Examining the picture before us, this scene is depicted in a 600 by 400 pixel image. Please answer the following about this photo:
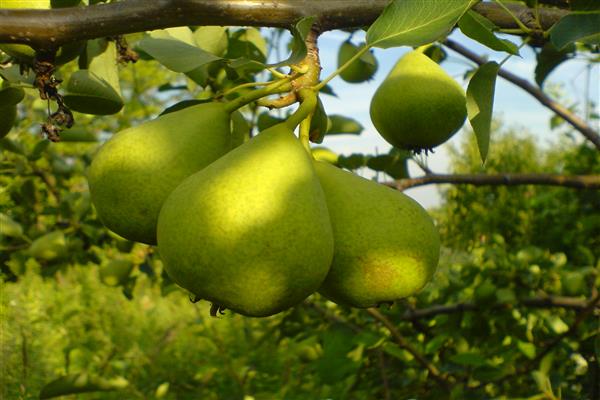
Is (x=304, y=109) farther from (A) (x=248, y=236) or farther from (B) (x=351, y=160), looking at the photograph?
(B) (x=351, y=160)

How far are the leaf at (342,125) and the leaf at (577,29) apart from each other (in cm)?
98

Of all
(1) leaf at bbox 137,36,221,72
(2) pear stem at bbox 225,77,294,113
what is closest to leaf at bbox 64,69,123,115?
(1) leaf at bbox 137,36,221,72

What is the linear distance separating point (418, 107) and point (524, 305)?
1.34 meters

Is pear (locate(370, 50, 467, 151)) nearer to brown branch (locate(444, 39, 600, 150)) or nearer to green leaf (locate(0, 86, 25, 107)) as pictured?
green leaf (locate(0, 86, 25, 107))

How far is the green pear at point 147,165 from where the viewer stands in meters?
0.75

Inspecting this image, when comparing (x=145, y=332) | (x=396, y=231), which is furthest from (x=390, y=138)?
(x=145, y=332)

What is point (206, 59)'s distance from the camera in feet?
2.56

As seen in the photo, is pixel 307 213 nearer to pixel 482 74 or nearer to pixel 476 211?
pixel 482 74

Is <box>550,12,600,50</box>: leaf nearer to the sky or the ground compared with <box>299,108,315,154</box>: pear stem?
nearer to the sky

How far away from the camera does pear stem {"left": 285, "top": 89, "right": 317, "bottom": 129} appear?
781 millimetres

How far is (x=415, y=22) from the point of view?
0.75 m

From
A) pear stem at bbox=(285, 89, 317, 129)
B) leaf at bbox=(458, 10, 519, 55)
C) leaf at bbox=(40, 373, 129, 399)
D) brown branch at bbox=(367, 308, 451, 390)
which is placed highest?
leaf at bbox=(458, 10, 519, 55)

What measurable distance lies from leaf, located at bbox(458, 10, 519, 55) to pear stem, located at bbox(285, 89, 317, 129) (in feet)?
0.68

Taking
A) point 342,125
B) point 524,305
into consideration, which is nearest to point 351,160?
point 342,125
